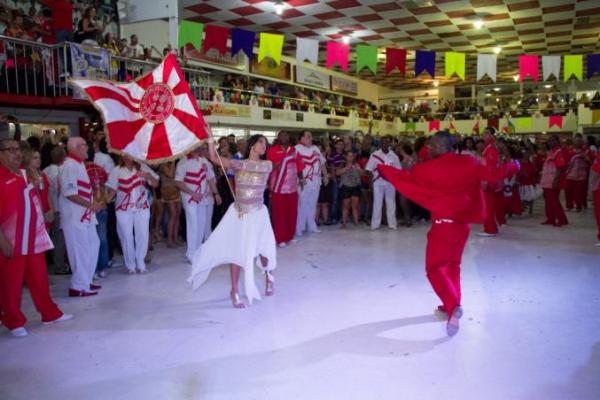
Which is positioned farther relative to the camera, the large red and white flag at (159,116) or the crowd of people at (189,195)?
the large red and white flag at (159,116)

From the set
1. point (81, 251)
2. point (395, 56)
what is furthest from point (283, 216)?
point (395, 56)

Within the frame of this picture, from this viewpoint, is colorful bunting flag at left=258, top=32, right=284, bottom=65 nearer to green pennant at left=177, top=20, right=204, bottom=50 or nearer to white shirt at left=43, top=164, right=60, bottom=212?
green pennant at left=177, top=20, right=204, bottom=50

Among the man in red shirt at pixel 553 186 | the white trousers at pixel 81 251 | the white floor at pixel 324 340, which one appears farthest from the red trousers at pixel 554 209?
the white trousers at pixel 81 251

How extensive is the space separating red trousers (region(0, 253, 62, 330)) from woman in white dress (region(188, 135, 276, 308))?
1107 millimetres

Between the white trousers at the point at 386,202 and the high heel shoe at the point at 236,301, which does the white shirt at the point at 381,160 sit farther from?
the high heel shoe at the point at 236,301

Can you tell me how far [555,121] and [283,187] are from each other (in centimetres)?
1557

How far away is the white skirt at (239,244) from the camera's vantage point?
12.5 feet

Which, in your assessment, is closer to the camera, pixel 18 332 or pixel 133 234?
pixel 18 332

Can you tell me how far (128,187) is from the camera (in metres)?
4.77

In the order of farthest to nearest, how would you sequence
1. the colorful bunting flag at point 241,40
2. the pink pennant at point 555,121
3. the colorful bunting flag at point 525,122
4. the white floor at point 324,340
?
the colorful bunting flag at point 525,122, the pink pennant at point 555,121, the colorful bunting flag at point 241,40, the white floor at point 324,340

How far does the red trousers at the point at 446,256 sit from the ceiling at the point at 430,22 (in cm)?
841

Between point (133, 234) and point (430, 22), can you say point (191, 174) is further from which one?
point (430, 22)

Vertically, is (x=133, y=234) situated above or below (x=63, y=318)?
above

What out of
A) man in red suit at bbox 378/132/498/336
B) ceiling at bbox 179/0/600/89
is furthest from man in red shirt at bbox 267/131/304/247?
ceiling at bbox 179/0/600/89
